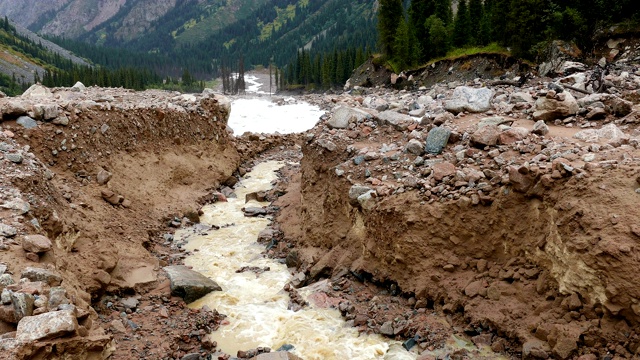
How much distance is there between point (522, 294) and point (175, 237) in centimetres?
1233

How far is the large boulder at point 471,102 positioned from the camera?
534 inches

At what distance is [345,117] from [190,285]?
782 centimetres

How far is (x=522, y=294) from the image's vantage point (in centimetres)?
878

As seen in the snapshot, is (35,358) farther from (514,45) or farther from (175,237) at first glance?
(514,45)

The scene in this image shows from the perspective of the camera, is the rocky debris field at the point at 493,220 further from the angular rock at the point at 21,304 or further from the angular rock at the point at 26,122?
the angular rock at the point at 26,122

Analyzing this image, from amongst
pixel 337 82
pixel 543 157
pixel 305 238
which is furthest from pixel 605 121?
pixel 337 82

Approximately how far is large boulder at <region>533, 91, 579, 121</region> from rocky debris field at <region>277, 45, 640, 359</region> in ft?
0.12

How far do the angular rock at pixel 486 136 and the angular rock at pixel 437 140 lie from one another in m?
0.76

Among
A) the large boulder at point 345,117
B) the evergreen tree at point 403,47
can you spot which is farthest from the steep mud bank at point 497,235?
the evergreen tree at point 403,47

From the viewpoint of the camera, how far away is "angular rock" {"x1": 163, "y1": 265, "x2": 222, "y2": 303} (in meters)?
11.7

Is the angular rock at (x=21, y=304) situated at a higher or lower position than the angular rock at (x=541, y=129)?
lower

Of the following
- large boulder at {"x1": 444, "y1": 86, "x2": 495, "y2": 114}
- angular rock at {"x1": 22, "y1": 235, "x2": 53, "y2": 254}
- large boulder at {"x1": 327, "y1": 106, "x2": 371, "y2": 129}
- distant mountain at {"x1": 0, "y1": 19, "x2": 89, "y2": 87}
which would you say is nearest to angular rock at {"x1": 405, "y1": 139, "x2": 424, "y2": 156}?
large boulder at {"x1": 444, "y1": 86, "x2": 495, "y2": 114}

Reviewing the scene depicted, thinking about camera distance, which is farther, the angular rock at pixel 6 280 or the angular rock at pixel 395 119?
the angular rock at pixel 395 119

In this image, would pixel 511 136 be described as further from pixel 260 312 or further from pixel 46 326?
pixel 46 326
